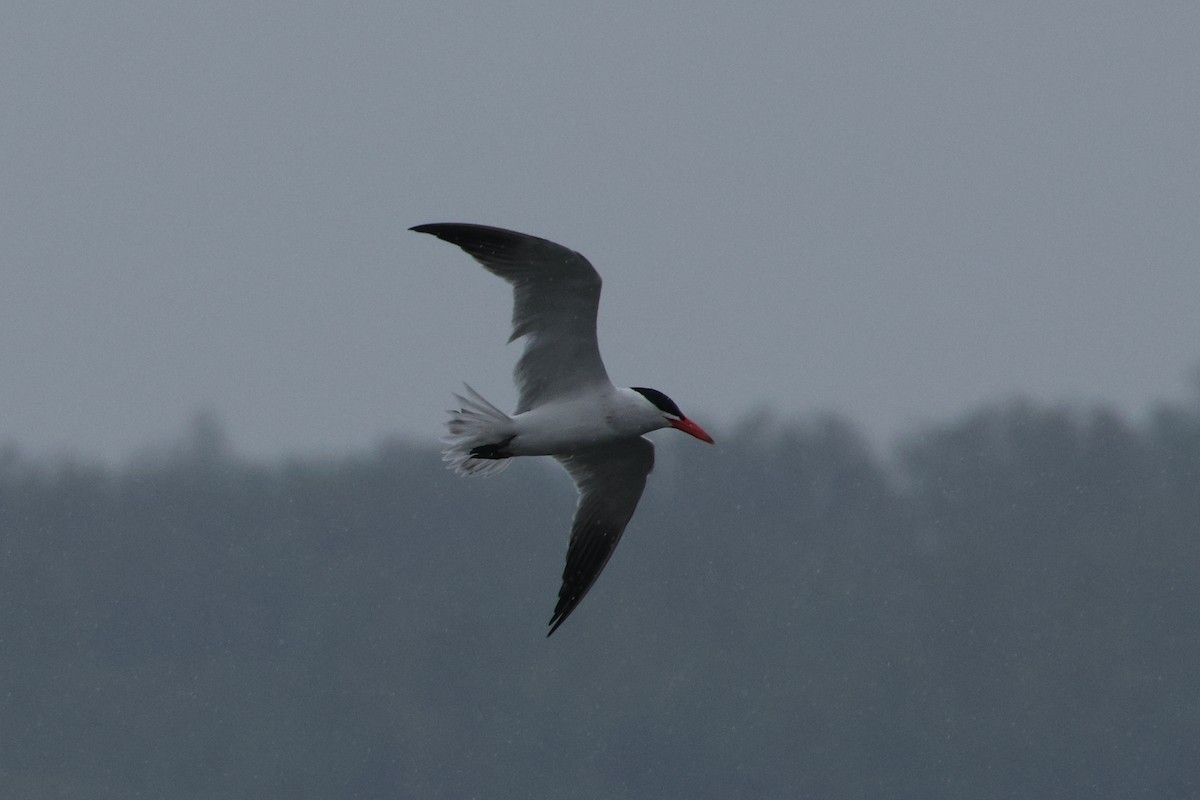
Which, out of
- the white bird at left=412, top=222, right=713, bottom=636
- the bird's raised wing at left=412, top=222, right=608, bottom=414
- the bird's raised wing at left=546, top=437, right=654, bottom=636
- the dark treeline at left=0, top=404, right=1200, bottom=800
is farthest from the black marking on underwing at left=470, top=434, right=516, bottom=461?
the dark treeline at left=0, top=404, right=1200, bottom=800

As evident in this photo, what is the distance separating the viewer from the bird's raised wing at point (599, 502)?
10180mm

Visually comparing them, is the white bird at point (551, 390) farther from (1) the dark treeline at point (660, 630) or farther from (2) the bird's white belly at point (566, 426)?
(1) the dark treeline at point (660, 630)

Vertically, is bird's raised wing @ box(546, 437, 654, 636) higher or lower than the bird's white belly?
lower

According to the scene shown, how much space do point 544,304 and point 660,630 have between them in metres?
61.9

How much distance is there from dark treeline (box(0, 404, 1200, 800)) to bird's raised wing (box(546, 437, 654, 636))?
5415 centimetres

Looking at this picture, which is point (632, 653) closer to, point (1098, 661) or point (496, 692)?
point (496, 692)

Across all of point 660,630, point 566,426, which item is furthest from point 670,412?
point 660,630

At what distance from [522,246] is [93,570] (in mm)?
71503

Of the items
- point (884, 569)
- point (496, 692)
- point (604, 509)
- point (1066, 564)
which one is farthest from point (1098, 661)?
point (604, 509)

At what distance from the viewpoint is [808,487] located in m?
79.4

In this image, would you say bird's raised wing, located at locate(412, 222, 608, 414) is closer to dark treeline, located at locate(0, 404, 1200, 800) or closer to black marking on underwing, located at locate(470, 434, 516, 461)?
black marking on underwing, located at locate(470, 434, 516, 461)

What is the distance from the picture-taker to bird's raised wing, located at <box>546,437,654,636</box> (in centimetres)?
1018

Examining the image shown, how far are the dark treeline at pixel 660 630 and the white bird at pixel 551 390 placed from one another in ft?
180

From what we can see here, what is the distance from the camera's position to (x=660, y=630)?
70.4 meters
